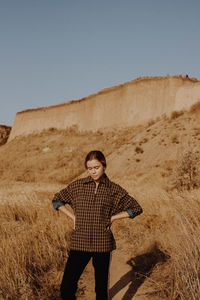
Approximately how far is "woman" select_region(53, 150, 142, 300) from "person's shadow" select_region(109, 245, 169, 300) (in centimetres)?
106

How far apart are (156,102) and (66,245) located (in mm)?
Answer: 23844

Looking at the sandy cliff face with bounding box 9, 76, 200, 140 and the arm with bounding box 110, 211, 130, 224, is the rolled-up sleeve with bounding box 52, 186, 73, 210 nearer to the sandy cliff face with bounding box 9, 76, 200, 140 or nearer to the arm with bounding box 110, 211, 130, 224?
the arm with bounding box 110, 211, 130, 224

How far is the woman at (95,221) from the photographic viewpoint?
2.30 m

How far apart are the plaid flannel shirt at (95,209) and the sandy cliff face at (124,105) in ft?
74.6

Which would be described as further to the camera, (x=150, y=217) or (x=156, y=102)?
(x=156, y=102)

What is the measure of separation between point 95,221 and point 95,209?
4.0 inches

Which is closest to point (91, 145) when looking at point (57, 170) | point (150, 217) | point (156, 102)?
point (57, 170)

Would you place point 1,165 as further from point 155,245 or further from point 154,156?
point 155,245

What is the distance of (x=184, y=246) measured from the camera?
304 cm

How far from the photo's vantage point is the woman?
230 centimetres

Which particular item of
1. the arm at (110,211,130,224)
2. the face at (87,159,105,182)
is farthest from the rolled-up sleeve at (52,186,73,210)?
the arm at (110,211,130,224)

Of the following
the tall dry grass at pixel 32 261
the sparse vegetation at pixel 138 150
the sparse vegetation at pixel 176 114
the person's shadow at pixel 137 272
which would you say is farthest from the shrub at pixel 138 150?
the person's shadow at pixel 137 272

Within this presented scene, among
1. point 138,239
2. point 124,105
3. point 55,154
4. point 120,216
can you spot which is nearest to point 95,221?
point 120,216

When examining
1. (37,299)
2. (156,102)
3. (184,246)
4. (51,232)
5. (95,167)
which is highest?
(156,102)
